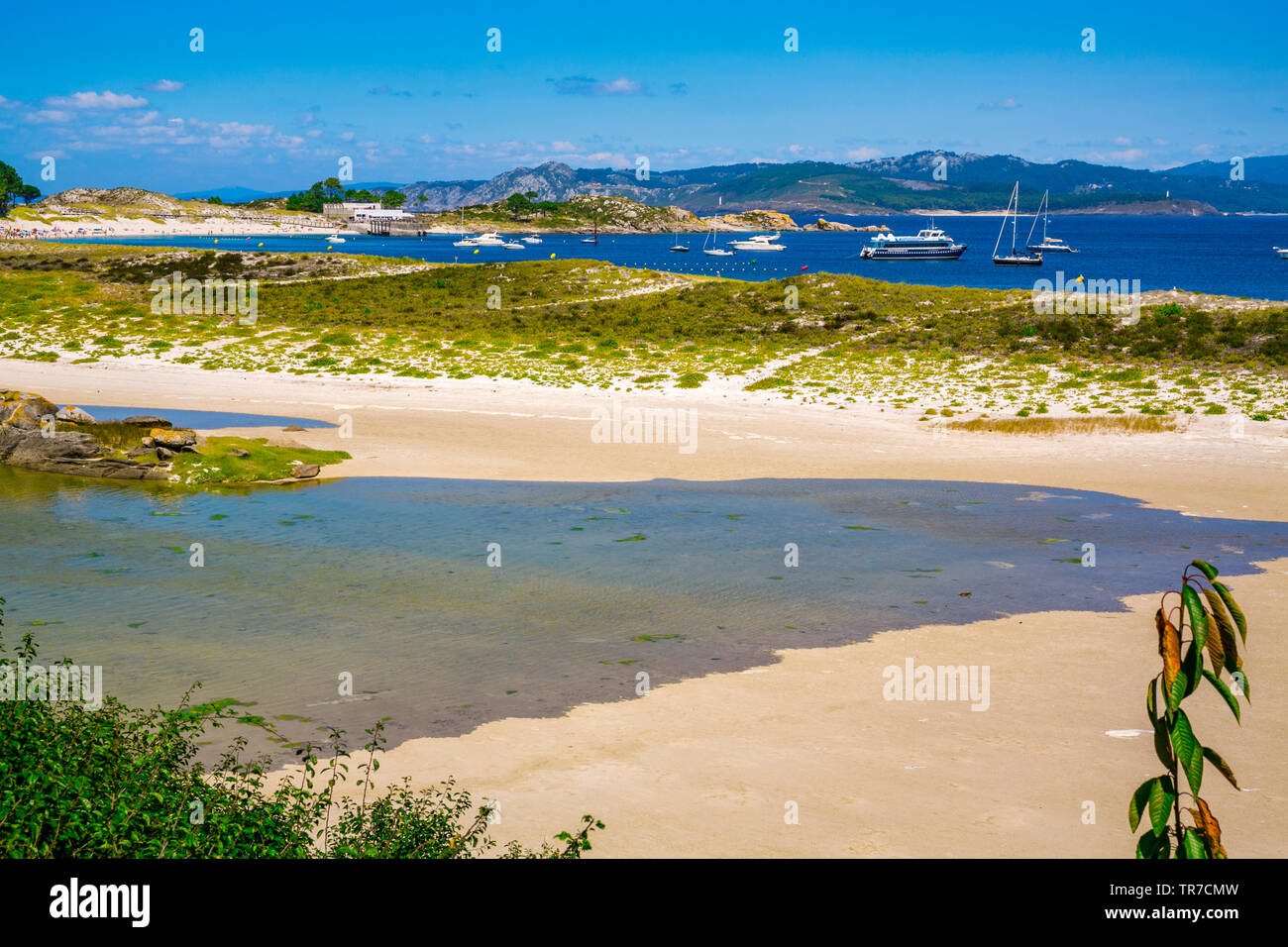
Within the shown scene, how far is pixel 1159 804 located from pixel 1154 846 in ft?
0.85

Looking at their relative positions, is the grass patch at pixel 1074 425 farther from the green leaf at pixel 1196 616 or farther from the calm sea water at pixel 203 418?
the green leaf at pixel 1196 616

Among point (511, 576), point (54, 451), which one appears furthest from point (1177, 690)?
point (54, 451)

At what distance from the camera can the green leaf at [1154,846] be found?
4.58m

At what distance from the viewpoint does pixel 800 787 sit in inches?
478

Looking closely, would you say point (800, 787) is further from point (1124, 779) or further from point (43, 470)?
point (43, 470)

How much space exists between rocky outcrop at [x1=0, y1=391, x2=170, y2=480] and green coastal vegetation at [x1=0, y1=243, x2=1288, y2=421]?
1578cm

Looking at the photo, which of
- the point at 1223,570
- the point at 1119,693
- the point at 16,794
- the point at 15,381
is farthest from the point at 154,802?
the point at 15,381

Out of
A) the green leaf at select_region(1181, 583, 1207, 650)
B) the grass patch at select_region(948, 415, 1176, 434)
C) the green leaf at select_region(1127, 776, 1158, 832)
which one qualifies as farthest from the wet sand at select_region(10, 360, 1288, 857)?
the grass patch at select_region(948, 415, 1176, 434)

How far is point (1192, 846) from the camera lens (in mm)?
4402

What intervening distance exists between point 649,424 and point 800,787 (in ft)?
86.0

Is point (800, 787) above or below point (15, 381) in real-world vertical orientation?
below

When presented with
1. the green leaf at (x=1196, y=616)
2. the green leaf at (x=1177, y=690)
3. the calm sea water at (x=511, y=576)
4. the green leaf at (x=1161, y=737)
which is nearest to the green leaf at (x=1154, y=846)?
the green leaf at (x=1161, y=737)

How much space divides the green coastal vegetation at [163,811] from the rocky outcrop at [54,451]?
21.2 m

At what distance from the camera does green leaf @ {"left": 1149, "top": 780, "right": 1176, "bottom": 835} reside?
4.43 m
